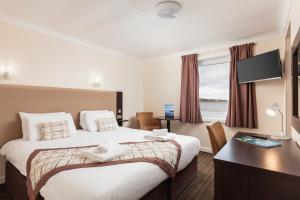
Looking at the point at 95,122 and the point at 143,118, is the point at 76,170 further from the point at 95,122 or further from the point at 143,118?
the point at 143,118

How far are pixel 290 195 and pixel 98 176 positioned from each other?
4.34 feet

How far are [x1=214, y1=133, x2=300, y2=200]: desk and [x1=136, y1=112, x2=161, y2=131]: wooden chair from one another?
3.02m

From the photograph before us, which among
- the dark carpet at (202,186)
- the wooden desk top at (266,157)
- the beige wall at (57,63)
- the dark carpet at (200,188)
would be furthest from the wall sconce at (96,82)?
the wooden desk top at (266,157)

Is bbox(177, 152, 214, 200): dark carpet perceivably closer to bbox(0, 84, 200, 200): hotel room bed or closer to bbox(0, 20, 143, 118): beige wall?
bbox(0, 84, 200, 200): hotel room bed

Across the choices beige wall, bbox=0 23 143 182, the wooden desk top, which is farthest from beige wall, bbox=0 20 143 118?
the wooden desk top

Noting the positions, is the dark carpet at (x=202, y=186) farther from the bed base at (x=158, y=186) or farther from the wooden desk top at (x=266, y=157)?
the wooden desk top at (x=266, y=157)

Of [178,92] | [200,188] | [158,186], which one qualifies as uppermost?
[178,92]

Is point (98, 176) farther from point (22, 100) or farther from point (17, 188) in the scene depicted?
point (22, 100)

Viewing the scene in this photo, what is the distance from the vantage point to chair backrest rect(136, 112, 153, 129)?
4.49 metres

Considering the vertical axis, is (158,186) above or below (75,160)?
below

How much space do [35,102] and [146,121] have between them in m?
2.61

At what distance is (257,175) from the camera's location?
119 centimetres

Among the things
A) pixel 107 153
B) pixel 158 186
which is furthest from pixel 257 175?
pixel 107 153

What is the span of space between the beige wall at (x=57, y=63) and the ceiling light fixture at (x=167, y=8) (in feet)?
6.60
